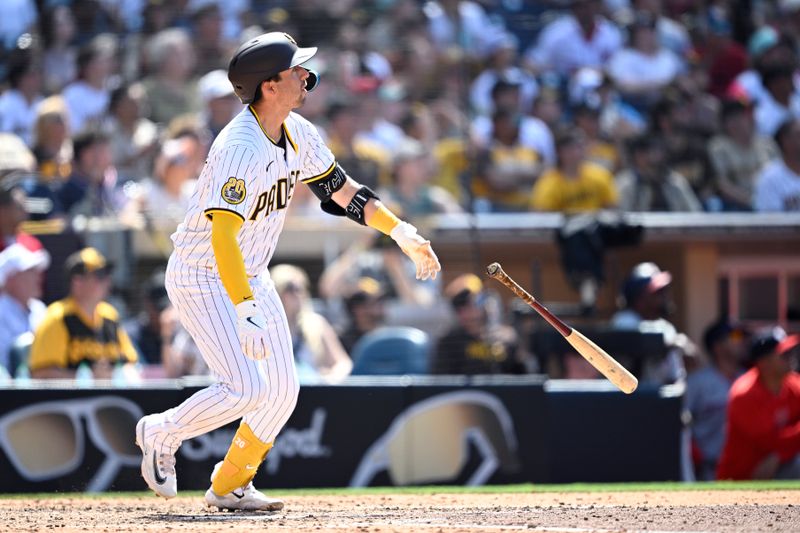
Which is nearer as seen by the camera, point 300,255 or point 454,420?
point 454,420

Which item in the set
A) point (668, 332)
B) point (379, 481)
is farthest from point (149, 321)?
point (668, 332)

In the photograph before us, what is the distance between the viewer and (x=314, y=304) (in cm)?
961

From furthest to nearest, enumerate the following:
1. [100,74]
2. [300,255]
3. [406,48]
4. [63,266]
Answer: [406,48] → [100,74] → [300,255] → [63,266]

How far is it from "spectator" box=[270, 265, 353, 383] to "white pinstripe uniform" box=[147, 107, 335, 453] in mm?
3180

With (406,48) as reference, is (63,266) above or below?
below

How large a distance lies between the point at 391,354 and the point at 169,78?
3.51m

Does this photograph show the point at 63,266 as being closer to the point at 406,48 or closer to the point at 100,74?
the point at 100,74

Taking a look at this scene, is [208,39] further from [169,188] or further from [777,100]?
[777,100]

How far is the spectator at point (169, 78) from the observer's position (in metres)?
10.9

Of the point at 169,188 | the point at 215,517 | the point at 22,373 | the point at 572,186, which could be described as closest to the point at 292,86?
the point at 215,517

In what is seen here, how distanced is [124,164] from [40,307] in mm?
2130

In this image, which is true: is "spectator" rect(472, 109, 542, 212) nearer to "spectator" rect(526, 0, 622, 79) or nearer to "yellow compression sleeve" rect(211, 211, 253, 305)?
"spectator" rect(526, 0, 622, 79)

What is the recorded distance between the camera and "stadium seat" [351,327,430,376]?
8.84m

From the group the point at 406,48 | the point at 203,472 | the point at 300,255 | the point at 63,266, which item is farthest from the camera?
the point at 406,48
